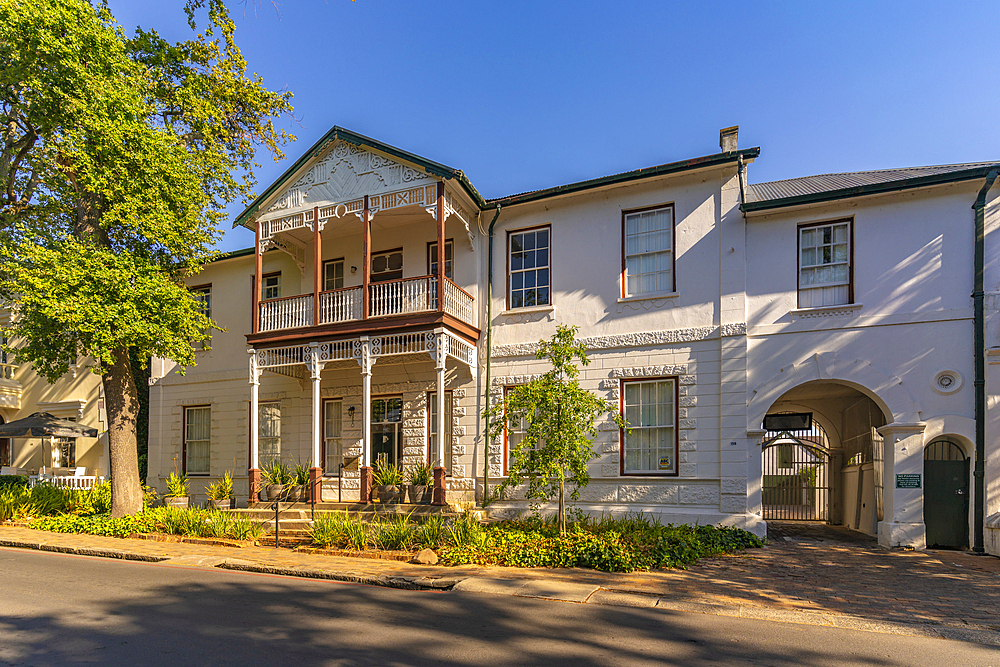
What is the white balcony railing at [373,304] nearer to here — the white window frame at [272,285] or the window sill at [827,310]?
the white window frame at [272,285]

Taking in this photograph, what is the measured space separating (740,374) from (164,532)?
1321 centimetres

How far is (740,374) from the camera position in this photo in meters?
13.1

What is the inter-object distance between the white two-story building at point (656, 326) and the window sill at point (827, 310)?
0.04 metres

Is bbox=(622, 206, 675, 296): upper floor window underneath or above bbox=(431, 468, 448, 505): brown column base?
above

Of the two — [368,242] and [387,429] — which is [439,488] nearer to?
[387,429]

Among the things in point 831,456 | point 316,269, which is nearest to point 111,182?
point 316,269

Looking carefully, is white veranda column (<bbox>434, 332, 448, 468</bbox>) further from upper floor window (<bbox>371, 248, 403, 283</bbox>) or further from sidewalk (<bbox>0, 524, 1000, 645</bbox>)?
sidewalk (<bbox>0, 524, 1000, 645</bbox>)

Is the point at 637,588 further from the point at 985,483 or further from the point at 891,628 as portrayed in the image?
the point at 985,483

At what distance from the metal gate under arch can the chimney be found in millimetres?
8775

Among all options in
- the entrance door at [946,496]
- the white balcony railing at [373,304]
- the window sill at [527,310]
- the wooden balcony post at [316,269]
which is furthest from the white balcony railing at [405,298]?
the entrance door at [946,496]

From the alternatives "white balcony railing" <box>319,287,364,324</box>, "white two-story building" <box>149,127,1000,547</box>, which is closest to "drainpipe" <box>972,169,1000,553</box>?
"white two-story building" <box>149,127,1000,547</box>

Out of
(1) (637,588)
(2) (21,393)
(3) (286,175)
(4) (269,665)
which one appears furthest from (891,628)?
(2) (21,393)

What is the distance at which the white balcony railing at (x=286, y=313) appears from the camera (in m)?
15.8

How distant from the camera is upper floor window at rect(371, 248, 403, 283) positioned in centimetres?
1664
